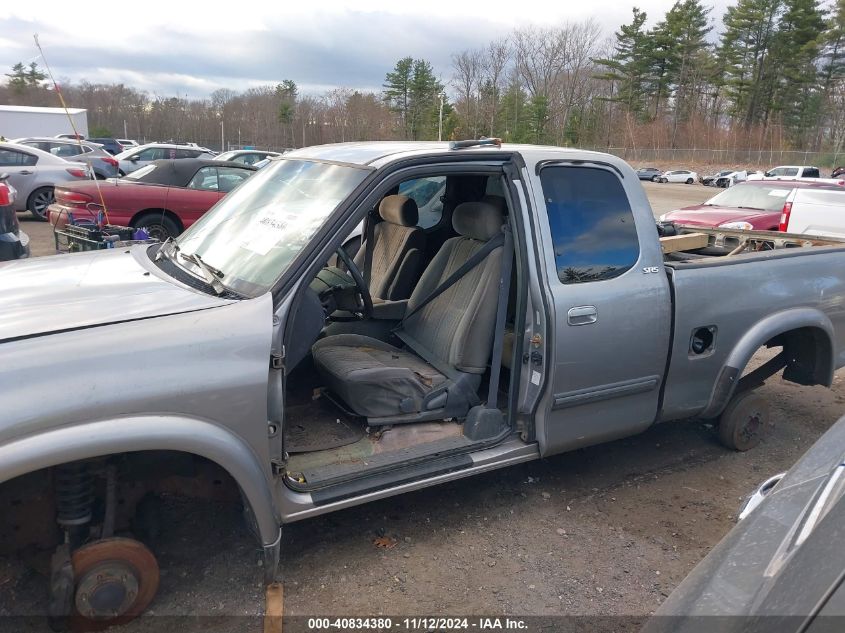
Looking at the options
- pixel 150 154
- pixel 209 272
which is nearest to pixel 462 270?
pixel 209 272

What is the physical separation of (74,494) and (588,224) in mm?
2757

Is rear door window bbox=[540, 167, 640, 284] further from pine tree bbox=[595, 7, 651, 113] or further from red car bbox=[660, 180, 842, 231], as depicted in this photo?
pine tree bbox=[595, 7, 651, 113]

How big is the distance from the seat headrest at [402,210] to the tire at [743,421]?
245cm

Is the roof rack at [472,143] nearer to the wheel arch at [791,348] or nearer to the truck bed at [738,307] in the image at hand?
the truck bed at [738,307]

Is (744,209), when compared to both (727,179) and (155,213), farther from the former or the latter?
(727,179)

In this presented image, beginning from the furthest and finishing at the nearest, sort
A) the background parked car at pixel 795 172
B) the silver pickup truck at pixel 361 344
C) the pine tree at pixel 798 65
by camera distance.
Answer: the pine tree at pixel 798 65 < the background parked car at pixel 795 172 < the silver pickup truck at pixel 361 344

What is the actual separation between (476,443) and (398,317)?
49.4 inches

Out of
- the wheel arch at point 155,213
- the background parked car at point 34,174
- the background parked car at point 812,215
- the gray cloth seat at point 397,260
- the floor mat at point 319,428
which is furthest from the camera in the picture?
the background parked car at point 34,174

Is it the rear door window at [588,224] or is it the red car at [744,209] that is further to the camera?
the red car at [744,209]

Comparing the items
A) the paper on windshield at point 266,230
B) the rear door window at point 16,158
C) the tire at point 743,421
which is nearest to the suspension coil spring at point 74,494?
the paper on windshield at point 266,230

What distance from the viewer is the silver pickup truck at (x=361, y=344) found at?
2.44 metres

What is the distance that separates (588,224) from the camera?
3.59 metres

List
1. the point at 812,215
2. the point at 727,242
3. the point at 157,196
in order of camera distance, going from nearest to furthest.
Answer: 1. the point at 727,242
2. the point at 157,196
3. the point at 812,215

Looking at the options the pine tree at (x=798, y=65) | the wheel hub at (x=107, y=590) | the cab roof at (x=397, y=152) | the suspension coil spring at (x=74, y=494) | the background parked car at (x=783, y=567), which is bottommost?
the wheel hub at (x=107, y=590)
